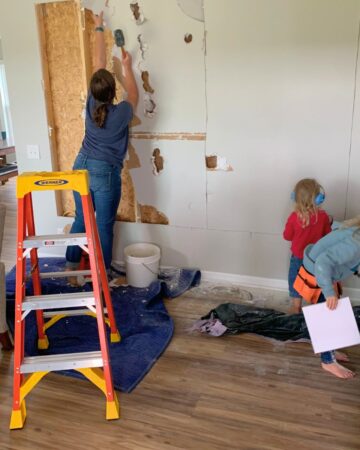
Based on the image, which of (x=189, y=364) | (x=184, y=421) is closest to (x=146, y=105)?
(x=189, y=364)

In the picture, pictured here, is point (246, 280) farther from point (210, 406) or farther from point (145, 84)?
point (145, 84)

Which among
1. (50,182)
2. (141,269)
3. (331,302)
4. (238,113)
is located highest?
(238,113)

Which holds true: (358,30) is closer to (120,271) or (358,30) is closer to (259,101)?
(259,101)

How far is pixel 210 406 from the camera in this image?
219 cm

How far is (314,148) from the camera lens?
3.00m

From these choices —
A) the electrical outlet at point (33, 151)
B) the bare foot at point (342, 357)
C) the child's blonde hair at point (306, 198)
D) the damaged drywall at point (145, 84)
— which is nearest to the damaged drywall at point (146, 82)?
the damaged drywall at point (145, 84)

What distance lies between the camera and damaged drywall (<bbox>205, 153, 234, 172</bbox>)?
325 cm

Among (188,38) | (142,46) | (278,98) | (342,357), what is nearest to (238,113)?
(278,98)

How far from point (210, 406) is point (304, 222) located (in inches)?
48.2

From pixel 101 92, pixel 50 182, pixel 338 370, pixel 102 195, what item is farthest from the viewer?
pixel 102 195

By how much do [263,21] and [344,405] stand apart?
2289mm

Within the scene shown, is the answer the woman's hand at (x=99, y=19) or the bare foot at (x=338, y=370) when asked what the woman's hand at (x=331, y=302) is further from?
the woman's hand at (x=99, y=19)

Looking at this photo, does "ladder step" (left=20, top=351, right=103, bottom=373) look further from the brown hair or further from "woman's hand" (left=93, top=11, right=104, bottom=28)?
"woman's hand" (left=93, top=11, right=104, bottom=28)

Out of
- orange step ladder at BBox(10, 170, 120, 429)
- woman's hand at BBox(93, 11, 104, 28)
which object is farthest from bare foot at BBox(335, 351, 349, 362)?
woman's hand at BBox(93, 11, 104, 28)
